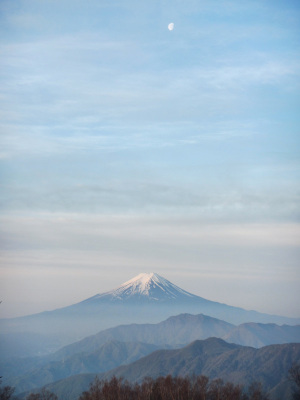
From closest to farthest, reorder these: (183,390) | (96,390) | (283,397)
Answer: (183,390) < (96,390) < (283,397)

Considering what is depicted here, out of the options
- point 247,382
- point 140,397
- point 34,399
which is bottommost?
point 247,382

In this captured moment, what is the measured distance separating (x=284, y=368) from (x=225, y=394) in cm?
15638

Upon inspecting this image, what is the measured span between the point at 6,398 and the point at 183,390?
2496 cm

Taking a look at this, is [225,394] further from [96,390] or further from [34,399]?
[34,399]

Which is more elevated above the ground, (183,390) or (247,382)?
(183,390)

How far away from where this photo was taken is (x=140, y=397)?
5028cm

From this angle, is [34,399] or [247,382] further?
[247,382]

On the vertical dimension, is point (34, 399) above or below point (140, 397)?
below

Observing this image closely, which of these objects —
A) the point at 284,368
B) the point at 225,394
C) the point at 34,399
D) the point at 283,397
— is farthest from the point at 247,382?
the point at 225,394

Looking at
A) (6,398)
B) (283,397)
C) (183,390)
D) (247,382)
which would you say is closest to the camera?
(183,390)

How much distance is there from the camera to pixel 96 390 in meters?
54.2

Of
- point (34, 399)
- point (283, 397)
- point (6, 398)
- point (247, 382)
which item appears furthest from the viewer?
point (247, 382)

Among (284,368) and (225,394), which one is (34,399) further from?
(284,368)

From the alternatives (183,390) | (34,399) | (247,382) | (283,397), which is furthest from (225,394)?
(247,382)
